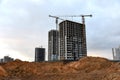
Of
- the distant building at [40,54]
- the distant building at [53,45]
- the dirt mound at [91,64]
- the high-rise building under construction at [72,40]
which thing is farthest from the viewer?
the distant building at [40,54]

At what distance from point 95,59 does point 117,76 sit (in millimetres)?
16992

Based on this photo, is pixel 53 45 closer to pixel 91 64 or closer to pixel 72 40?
pixel 72 40

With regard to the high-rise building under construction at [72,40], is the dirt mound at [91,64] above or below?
below

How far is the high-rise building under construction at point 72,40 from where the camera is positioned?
362ft

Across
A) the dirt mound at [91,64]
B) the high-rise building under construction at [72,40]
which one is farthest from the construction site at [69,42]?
the dirt mound at [91,64]

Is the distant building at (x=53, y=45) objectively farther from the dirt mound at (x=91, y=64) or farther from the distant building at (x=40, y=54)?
the dirt mound at (x=91, y=64)

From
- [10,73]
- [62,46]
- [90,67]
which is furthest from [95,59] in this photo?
[62,46]

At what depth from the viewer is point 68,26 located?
404ft

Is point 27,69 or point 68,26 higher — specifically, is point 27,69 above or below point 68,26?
below

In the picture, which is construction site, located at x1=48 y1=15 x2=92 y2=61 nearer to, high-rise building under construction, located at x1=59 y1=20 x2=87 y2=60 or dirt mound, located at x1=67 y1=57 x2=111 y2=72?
high-rise building under construction, located at x1=59 y1=20 x2=87 y2=60

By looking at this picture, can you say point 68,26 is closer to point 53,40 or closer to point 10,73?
point 53,40

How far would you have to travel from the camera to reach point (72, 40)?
118875 mm

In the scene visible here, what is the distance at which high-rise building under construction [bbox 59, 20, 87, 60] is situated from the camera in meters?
A: 110

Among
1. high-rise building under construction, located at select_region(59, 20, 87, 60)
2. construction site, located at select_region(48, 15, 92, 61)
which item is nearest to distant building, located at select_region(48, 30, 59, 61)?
construction site, located at select_region(48, 15, 92, 61)
